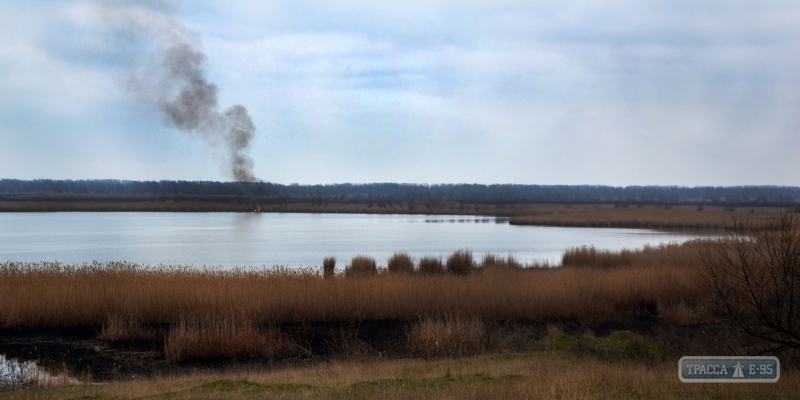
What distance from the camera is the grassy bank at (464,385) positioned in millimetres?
7207

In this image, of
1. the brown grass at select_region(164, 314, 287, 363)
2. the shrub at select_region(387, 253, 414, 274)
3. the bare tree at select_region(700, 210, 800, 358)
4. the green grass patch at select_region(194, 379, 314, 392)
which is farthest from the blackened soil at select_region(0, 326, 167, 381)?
the shrub at select_region(387, 253, 414, 274)

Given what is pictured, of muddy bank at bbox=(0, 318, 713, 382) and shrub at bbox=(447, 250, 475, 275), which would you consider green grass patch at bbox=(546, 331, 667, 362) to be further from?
shrub at bbox=(447, 250, 475, 275)

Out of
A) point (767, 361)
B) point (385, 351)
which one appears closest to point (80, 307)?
point (385, 351)

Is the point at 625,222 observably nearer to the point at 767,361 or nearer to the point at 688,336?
the point at 688,336

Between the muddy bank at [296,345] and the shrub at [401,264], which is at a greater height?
the shrub at [401,264]

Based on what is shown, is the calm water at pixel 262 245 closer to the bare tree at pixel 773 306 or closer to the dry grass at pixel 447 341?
the dry grass at pixel 447 341

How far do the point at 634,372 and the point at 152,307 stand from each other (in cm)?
1101

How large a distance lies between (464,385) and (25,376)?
703 cm

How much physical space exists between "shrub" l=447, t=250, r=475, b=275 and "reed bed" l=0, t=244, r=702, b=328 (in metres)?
3.52

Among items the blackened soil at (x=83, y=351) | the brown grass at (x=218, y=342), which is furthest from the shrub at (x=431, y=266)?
the blackened soil at (x=83, y=351)

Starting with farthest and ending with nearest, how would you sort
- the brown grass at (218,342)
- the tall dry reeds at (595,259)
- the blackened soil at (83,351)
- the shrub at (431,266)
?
the tall dry reeds at (595,259)
the shrub at (431,266)
the brown grass at (218,342)
the blackened soil at (83,351)

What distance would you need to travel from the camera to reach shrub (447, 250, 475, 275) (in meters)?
23.3

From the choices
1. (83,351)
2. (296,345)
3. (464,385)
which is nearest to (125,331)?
(83,351)

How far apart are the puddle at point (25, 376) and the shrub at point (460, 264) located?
13.9 meters
